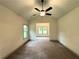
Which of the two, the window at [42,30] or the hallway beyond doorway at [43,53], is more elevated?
the window at [42,30]

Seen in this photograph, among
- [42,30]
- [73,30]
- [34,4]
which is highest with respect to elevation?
[34,4]

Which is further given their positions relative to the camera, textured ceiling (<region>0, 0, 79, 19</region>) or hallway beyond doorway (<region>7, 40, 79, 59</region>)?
hallway beyond doorway (<region>7, 40, 79, 59</region>)

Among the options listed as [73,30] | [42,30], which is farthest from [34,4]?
[42,30]

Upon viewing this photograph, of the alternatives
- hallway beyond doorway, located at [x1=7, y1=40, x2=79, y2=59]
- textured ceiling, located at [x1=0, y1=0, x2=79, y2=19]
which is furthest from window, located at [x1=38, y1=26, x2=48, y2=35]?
textured ceiling, located at [x1=0, y1=0, x2=79, y2=19]

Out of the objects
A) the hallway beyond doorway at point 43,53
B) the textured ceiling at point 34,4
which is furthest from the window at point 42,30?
the textured ceiling at point 34,4

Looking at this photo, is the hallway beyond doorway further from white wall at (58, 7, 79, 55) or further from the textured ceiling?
the textured ceiling

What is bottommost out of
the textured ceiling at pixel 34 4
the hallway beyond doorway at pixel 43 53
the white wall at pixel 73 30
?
the hallway beyond doorway at pixel 43 53

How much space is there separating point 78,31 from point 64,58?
1.32 meters

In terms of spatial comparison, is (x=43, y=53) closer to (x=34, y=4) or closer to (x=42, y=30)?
(x=34, y=4)

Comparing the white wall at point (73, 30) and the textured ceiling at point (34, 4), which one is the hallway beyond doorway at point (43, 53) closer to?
the white wall at point (73, 30)

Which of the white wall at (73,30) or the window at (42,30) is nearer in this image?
the white wall at (73,30)

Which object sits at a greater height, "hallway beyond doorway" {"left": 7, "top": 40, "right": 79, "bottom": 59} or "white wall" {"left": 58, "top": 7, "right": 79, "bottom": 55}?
"white wall" {"left": 58, "top": 7, "right": 79, "bottom": 55}

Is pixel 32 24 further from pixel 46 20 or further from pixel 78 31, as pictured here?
pixel 78 31

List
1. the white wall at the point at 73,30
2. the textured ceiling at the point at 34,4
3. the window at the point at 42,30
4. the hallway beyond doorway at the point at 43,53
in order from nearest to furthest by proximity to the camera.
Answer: the textured ceiling at the point at 34,4 < the hallway beyond doorway at the point at 43,53 < the white wall at the point at 73,30 < the window at the point at 42,30
